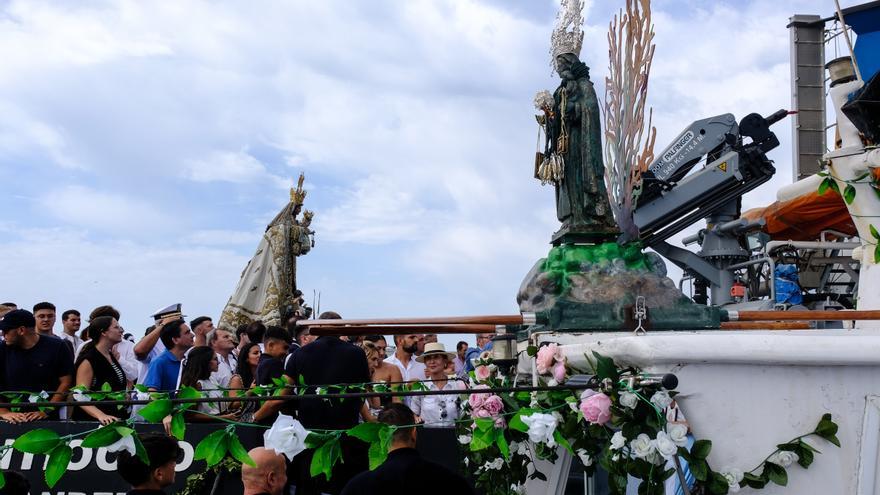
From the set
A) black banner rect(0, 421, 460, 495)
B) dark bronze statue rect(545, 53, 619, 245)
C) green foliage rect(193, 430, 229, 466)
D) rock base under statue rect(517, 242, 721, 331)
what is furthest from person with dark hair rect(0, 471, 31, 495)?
dark bronze statue rect(545, 53, 619, 245)

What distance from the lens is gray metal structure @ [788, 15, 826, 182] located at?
1917 centimetres

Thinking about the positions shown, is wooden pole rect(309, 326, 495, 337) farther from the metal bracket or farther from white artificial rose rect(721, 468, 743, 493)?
white artificial rose rect(721, 468, 743, 493)

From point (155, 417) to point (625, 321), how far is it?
8.31ft

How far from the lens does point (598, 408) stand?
3.26 meters

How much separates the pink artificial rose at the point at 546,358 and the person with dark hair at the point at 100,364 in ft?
12.3

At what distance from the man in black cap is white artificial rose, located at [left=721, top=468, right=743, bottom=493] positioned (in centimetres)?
494

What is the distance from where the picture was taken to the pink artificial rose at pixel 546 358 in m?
4.06

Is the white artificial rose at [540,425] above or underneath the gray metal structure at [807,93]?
underneath

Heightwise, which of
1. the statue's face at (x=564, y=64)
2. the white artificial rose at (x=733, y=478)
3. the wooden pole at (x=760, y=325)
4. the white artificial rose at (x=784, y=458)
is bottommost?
the white artificial rose at (x=733, y=478)

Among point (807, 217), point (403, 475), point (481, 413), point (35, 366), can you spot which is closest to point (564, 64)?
point (481, 413)

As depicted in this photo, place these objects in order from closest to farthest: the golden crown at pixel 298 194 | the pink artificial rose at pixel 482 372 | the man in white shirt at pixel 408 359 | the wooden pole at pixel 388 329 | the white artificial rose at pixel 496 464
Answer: the white artificial rose at pixel 496 464 → the wooden pole at pixel 388 329 → the pink artificial rose at pixel 482 372 → the man in white shirt at pixel 408 359 → the golden crown at pixel 298 194

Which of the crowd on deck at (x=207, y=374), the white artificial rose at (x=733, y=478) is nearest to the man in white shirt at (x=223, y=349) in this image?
the crowd on deck at (x=207, y=374)

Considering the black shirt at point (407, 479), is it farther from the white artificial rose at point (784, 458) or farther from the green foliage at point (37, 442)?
the white artificial rose at point (784, 458)

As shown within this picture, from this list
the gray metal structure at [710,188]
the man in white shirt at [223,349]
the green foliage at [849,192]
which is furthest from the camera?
the gray metal structure at [710,188]
